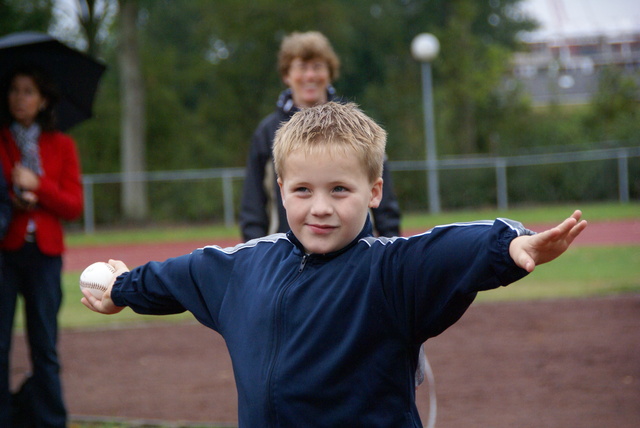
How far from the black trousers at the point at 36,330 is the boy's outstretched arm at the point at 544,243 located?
3251mm

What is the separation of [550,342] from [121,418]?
12.8 ft

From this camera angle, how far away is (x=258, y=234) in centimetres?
445

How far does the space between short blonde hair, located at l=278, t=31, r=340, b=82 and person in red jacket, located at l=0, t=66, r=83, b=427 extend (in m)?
1.42

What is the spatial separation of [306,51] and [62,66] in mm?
1750

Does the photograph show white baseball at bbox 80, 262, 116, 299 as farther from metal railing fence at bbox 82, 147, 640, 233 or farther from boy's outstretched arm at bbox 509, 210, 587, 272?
metal railing fence at bbox 82, 147, 640, 233

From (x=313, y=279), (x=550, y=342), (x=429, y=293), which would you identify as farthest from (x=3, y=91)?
(x=550, y=342)

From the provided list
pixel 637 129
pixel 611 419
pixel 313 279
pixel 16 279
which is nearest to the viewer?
pixel 313 279

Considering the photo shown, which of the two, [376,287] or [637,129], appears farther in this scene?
[637,129]

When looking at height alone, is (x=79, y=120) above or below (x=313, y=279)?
above

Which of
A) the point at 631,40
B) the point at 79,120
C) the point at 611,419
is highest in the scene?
the point at 631,40

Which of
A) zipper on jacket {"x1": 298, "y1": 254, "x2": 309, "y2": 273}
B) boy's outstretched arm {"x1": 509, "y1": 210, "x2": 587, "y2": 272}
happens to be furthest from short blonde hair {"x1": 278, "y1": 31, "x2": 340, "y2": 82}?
boy's outstretched arm {"x1": 509, "y1": 210, "x2": 587, "y2": 272}

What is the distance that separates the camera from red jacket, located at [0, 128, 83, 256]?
442 centimetres

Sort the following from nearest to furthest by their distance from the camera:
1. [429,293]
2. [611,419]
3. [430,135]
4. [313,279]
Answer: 1. [429,293]
2. [313,279]
3. [611,419]
4. [430,135]

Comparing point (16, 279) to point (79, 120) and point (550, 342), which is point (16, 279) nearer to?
point (79, 120)
